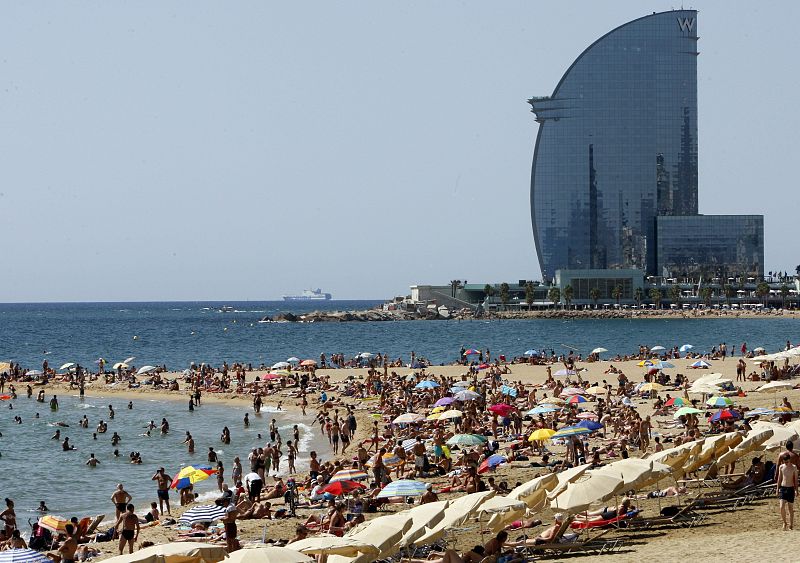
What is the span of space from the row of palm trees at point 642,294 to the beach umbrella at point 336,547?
162 metres

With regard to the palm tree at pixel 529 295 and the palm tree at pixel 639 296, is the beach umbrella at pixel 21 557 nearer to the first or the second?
the palm tree at pixel 529 295

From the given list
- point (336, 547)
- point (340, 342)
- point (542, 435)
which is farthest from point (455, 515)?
point (340, 342)

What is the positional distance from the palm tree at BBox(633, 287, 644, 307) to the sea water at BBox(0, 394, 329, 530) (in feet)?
458

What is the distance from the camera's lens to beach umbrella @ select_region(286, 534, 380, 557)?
542 inches

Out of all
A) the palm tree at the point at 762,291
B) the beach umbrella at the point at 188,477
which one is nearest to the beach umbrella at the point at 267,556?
the beach umbrella at the point at 188,477

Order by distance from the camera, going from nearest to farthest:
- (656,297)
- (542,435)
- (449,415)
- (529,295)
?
(542,435) → (449,415) → (656,297) → (529,295)

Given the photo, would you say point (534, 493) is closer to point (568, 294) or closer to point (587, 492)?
point (587, 492)

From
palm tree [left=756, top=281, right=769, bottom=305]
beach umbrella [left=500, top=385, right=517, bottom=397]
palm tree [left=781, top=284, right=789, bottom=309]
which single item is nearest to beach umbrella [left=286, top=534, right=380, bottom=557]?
beach umbrella [left=500, top=385, right=517, bottom=397]

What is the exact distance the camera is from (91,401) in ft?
161

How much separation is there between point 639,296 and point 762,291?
2011 cm

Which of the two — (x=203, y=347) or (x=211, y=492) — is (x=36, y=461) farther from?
(x=203, y=347)

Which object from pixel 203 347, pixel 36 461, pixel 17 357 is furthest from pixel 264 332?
pixel 36 461

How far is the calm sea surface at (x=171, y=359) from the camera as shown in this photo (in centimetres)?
2792

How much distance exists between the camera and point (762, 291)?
6791 inches
